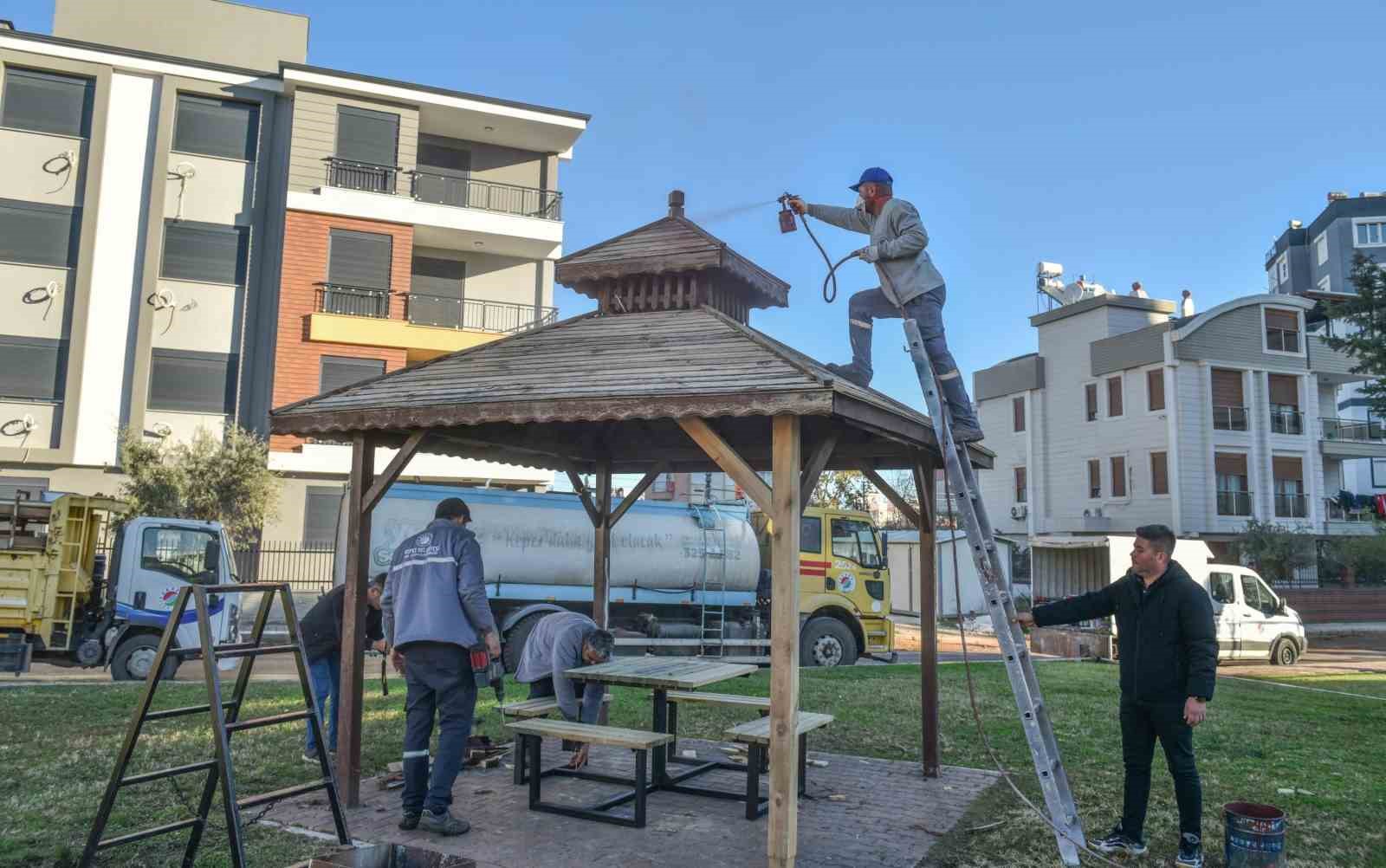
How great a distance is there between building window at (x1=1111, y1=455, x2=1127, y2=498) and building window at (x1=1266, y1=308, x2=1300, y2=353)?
254 inches

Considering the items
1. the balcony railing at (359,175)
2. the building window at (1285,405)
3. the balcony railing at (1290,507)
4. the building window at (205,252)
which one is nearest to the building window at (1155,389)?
the building window at (1285,405)

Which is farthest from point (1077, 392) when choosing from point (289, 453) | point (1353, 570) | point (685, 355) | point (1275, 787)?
point (685, 355)

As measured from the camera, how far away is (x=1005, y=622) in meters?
6.14

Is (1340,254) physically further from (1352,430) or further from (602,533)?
(602,533)

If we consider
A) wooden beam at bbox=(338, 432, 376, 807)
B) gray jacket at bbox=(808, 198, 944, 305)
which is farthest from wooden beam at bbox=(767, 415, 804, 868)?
wooden beam at bbox=(338, 432, 376, 807)

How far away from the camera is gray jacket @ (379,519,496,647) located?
6121 mm

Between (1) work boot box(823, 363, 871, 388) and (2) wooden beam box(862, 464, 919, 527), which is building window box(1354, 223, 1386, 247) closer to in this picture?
(2) wooden beam box(862, 464, 919, 527)

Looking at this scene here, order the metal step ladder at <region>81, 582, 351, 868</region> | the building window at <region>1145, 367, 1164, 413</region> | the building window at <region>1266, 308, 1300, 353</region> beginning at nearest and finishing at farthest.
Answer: the metal step ladder at <region>81, 582, 351, 868</region> → the building window at <region>1145, 367, 1164, 413</region> → the building window at <region>1266, 308, 1300, 353</region>

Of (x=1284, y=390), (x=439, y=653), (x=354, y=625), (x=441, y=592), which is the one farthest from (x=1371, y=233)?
(x=439, y=653)

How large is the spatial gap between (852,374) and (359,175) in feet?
71.7

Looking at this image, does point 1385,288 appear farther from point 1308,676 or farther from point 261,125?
point 261,125

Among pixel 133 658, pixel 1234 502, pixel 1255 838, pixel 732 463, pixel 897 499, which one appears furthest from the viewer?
pixel 1234 502

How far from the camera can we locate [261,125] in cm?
2544

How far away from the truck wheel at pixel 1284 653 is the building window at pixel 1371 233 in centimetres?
4241
